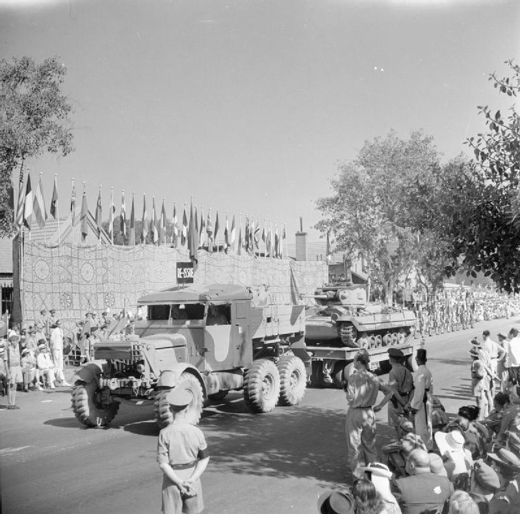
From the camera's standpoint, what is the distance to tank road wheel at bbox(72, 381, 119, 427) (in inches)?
414

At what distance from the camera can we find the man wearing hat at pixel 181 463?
4730 mm

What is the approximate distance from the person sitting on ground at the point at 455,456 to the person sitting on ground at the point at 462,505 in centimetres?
142

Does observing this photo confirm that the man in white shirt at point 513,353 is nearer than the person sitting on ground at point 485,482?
No

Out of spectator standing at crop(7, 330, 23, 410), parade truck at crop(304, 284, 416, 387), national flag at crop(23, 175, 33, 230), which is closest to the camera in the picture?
spectator standing at crop(7, 330, 23, 410)

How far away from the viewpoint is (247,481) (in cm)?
762

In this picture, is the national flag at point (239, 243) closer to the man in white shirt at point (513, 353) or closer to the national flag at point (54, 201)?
the national flag at point (54, 201)

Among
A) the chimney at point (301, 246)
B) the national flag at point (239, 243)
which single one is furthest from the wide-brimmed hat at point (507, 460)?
the chimney at point (301, 246)

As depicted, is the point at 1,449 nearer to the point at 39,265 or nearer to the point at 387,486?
the point at 387,486

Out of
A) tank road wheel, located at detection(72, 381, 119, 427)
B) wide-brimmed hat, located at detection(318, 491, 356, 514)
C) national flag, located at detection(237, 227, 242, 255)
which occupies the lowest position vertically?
tank road wheel, located at detection(72, 381, 119, 427)

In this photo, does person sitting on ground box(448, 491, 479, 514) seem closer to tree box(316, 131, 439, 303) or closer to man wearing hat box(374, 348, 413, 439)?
man wearing hat box(374, 348, 413, 439)

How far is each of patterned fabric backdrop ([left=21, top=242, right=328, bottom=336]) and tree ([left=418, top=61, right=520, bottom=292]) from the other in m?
10.2

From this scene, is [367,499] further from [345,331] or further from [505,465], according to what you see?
[345,331]

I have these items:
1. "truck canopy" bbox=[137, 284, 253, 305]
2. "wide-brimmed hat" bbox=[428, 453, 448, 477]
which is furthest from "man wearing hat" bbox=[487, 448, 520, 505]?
"truck canopy" bbox=[137, 284, 253, 305]

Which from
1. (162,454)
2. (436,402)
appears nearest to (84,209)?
(436,402)
